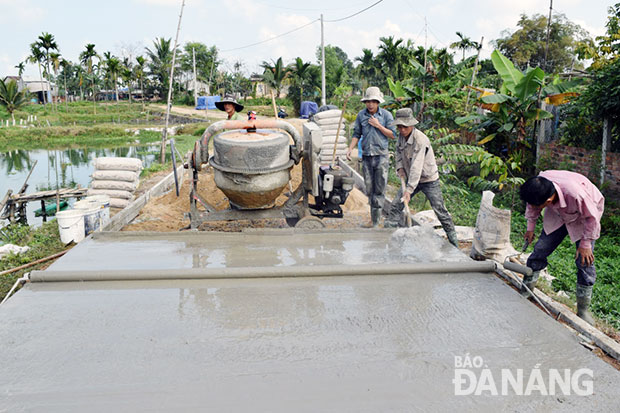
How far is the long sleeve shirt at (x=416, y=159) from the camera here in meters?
4.70

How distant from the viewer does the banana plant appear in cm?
697

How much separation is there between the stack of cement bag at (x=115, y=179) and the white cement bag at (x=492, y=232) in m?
6.11

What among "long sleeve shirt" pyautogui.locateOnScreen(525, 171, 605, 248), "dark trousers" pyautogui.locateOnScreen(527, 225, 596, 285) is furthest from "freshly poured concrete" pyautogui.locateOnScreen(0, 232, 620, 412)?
"long sleeve shirt" pyautogui.locateOnScreen(525, 171, 605, 248)

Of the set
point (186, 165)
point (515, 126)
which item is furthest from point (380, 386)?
point (515, 126)

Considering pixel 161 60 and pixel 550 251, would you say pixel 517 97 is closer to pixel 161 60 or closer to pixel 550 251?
pixel 550 251

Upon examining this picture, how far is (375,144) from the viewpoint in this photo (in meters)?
5.61

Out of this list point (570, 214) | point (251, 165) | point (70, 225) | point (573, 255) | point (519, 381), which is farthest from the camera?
point (70, 225)

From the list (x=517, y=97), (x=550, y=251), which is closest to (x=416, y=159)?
(x=550, y=251)

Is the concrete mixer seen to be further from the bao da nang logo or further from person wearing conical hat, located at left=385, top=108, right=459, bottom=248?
the bao da nang logo

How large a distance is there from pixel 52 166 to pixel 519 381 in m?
21.2

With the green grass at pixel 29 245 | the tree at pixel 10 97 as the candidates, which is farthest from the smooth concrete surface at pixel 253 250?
the tree at pixel 10 97

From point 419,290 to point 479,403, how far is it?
44.7 inches

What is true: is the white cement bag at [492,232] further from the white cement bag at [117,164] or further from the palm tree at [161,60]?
the palm tree at [161,60]

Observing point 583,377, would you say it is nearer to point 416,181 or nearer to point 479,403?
point 479,403
